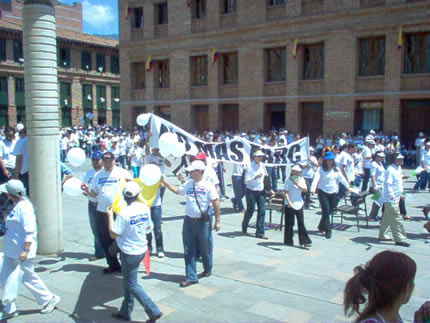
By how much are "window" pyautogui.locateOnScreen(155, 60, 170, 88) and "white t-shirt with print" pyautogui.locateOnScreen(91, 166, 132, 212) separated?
2714 cm

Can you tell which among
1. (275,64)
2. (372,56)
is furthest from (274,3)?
(372,56)

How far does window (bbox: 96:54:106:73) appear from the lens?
1991 inches

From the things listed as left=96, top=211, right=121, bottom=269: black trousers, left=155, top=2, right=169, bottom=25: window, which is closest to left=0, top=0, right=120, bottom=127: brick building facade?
left=155, top=2, right=169, bottom=25: window

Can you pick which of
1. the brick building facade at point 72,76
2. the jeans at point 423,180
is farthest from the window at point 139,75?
the jeans at point 423,180

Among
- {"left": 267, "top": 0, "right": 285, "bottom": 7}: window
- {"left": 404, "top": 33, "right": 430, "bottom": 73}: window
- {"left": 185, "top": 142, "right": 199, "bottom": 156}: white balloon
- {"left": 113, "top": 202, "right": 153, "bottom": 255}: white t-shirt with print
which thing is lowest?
{"left": 113, "top": 202, "right": 153, "bottom": 255}: white t-shirt with print

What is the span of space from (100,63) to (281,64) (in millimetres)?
29926

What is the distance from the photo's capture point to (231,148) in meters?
10.3

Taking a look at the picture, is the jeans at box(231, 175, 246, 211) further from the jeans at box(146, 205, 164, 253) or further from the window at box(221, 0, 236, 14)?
the window at box(221, 0, 236, 14)

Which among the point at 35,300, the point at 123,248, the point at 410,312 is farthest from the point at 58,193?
the point at 410,312

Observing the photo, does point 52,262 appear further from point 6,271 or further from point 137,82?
point 137,82

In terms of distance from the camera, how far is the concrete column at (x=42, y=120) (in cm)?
755

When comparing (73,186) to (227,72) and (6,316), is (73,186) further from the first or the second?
(227,72)

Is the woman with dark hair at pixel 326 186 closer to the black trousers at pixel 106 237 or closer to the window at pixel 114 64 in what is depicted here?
the black trousers at pixel 106 237

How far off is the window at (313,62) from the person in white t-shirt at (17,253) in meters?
22.8
